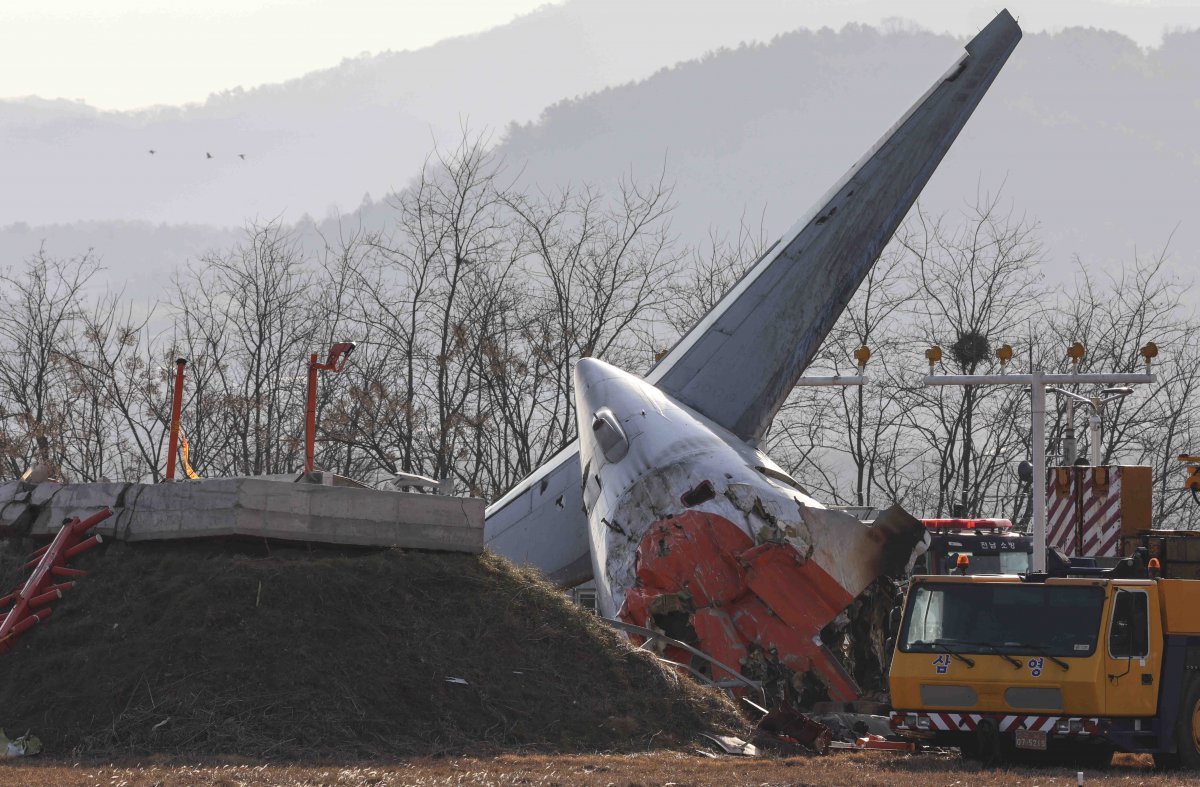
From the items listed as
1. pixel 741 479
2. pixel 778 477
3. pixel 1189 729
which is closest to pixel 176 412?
pixel 741 479

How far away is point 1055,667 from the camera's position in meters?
13.1

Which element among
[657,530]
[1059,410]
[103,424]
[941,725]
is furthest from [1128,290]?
[941,725]

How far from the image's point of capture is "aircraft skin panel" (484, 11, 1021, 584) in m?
25.1

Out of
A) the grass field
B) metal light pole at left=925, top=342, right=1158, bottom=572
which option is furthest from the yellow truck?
metal light pole at left=925, top=342, right=1158, bottom=572

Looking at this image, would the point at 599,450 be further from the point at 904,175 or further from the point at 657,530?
the point at 904,175

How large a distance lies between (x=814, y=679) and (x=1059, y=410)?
103ft

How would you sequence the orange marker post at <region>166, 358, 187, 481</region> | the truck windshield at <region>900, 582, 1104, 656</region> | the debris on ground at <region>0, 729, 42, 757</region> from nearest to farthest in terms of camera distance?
1. the debris on ground at <region>0, 729, 42, 757</region>
2. the truck windshield at <region>900, 582, 1104, 656</region>
3. the orange marker post at <region>166, 358, 187, 481</region>

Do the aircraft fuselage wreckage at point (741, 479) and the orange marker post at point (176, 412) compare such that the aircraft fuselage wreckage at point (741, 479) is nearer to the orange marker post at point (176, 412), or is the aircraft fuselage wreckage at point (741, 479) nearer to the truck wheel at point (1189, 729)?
the truck wheel at point (1189, 729)

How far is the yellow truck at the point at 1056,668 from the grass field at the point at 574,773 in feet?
1.34

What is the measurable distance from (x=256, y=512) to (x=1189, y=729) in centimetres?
919

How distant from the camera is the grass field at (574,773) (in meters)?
10.4

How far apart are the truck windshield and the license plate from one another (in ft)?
2.42

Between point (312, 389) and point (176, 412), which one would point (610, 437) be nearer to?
point (312, 389)

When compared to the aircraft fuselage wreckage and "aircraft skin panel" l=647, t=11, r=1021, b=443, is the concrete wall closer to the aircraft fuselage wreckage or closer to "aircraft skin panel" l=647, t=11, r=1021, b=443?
the aircraft fuselage wreckage
